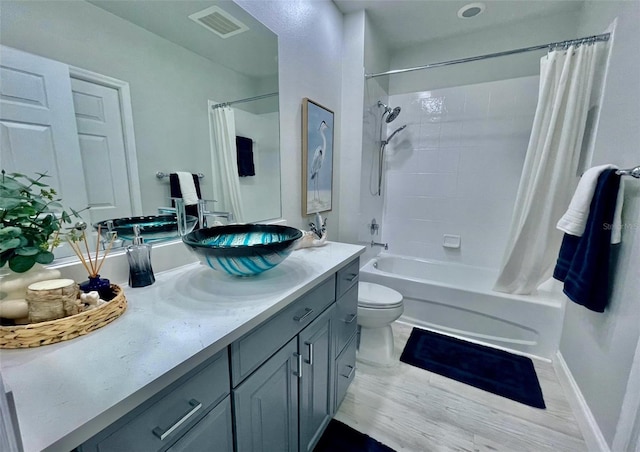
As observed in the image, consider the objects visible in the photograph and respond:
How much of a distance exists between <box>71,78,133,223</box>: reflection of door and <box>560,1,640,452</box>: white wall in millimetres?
1867

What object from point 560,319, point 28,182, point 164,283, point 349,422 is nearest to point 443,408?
point 349,422

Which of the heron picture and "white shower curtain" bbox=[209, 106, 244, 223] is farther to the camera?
the heron picture

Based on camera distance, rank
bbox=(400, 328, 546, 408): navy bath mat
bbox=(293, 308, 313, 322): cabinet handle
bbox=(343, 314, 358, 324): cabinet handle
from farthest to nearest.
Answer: bbox=(400, 328, 546, 408): navy bath mat < bbox=(343, 314, 358, 324): cabinet handle < bbox=(293, 308, 313, 322): cabinet handle

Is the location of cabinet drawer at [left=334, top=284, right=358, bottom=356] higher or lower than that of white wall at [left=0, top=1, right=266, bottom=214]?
lower

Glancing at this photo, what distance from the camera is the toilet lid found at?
165 centimetres

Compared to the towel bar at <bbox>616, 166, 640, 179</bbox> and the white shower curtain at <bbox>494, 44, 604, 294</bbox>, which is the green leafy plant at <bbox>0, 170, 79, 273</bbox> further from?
the white shower curtain at <bbox>494, 44, 604, 294</bbox>

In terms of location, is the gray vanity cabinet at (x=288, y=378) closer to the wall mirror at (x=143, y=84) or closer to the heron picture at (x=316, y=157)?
the wall mirror at (x=143, y=84)

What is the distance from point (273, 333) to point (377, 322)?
1.06 meters

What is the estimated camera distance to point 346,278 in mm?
1297

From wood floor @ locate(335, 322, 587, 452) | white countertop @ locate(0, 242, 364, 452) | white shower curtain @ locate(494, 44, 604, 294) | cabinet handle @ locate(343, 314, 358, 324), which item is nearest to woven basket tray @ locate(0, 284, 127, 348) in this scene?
white countertop @ locate(0, 242, 364, 452)

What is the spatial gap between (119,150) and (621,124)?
2101 mm

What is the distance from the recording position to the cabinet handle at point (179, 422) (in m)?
0.51

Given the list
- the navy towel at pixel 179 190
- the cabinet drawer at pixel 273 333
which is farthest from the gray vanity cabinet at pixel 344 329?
the navy towel at pixel 179 190

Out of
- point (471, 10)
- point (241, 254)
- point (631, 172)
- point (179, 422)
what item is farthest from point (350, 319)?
point (471, 10)
